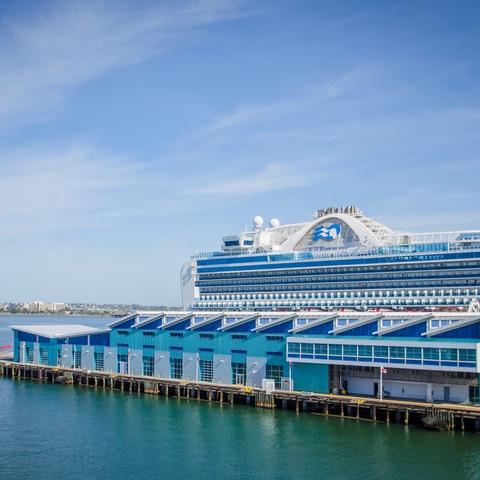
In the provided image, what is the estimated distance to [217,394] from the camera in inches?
2168

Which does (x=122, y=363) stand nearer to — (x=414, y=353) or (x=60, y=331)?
(x=60, y=331)

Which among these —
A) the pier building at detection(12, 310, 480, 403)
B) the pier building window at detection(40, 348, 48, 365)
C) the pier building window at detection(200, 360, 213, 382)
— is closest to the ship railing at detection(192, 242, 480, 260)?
the pier building at detection(12, 310, 480, 403)

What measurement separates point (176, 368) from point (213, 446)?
20.7 metres

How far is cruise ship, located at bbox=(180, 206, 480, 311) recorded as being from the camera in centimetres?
5959

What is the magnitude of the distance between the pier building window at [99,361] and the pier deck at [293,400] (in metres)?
1.96

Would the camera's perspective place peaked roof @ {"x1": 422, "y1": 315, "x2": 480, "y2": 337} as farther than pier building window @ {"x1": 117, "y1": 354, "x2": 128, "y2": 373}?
No

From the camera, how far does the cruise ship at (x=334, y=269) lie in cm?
5959

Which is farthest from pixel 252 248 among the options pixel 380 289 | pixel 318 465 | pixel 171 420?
pixel 318 465

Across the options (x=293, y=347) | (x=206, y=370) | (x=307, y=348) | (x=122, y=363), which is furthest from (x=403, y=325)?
(x=122, y=363)

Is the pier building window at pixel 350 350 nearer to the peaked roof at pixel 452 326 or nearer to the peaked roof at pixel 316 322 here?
the peaked roof at pixel 316 322

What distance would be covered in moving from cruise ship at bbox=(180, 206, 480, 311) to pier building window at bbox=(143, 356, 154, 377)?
1300 centimetres

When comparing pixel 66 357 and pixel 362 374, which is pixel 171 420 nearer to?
pixel 362 374

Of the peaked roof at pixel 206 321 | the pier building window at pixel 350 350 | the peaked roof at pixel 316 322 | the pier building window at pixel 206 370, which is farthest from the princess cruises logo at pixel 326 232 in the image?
the pier building window at pixel 350 350

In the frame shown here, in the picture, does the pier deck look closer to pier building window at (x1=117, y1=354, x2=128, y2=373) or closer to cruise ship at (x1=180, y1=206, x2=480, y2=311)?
pier building window at (x1=117, y1=354, x2=128, y2=373)
